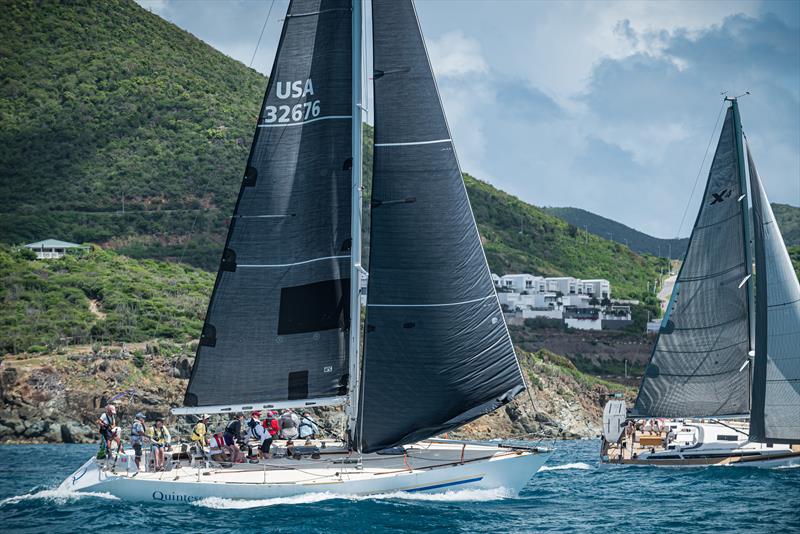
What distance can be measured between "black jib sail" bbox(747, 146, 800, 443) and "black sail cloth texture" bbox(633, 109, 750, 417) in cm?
320

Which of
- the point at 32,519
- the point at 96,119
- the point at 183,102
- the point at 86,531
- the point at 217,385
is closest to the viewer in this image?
the point at 86,531

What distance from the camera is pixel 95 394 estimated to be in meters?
48.1

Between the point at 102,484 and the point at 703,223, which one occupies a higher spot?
the point at 703,223

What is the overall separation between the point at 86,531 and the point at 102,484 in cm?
286

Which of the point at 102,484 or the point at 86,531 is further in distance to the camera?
the point at 102,484

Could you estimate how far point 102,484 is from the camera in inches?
874

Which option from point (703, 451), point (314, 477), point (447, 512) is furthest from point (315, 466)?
point (703, 451)

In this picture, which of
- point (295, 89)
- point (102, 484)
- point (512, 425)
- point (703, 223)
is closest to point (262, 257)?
point (295, 89)

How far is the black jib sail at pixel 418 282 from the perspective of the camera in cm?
2189

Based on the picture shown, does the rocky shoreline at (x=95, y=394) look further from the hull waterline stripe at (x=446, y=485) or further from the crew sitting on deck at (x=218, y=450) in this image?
the hull waterline stripe at (x=446, y=485)

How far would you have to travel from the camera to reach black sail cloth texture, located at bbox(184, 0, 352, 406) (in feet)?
75.5

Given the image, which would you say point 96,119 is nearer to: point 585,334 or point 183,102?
point 183,102

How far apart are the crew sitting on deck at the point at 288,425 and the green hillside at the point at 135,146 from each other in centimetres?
5460

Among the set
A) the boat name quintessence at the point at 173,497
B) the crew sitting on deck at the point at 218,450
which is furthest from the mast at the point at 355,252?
the boat name quintessence at the point at 173,497
